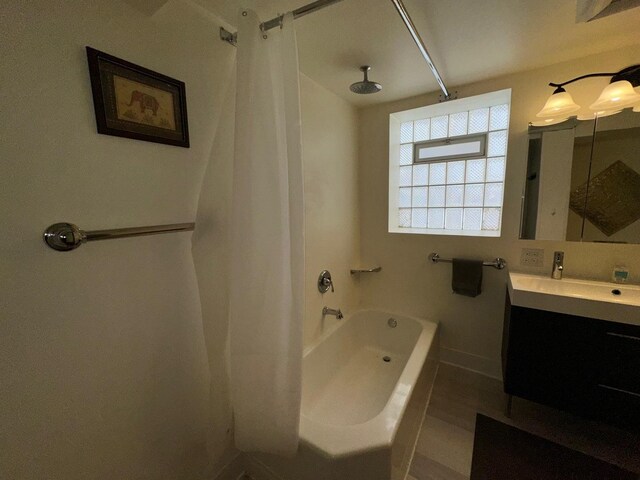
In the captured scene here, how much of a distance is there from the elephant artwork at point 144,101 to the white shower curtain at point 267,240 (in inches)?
11.7

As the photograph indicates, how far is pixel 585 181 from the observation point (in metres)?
1.57

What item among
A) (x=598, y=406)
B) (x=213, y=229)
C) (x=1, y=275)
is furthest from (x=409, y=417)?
(x=1, y=275)

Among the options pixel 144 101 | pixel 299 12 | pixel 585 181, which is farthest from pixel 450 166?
pixel 144 101

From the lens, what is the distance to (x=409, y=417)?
1333 millimetres

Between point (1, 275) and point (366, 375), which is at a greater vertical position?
point (1, 275)

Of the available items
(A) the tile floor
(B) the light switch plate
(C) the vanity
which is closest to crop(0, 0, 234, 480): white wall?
(A) the tile floor

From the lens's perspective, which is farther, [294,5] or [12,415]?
[294,5]

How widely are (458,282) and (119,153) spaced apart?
6.94 ft

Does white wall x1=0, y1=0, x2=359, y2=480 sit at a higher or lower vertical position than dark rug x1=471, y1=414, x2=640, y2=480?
higher

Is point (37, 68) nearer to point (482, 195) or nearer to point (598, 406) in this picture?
point (482, 195)

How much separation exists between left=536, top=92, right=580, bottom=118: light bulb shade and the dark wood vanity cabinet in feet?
3.86

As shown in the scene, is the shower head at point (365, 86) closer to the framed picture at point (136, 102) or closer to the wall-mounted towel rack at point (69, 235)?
the framed picture at point (136, 102)

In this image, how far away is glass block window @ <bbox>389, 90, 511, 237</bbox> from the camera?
1.96m

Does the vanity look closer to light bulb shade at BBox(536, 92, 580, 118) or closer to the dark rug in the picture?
the dark rug
